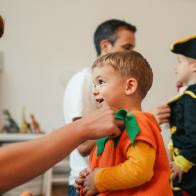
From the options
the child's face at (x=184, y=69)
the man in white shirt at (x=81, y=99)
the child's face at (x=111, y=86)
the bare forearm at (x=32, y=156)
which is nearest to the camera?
the bare forearm at (x=32, y=156)

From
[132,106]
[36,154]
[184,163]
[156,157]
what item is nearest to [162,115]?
[184,163]

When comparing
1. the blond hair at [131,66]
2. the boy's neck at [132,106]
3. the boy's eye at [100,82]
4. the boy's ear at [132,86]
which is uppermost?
the blond hair at [131,66]

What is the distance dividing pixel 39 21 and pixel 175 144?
91.6 inches

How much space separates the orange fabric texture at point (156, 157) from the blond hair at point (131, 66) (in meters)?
0.15

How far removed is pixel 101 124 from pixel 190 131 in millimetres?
982

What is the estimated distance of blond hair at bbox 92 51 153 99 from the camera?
1.19 metres

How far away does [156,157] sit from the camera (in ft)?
3.53

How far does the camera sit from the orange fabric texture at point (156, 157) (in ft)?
3.39

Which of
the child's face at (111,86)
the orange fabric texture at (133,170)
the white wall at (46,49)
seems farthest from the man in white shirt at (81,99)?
the white wall at (46,49)

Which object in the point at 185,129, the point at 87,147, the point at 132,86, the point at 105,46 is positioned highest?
the point at 105,46

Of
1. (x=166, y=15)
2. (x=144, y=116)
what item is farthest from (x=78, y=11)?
(x=144, y=116)

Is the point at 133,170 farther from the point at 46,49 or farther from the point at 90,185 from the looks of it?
the point at 46,49

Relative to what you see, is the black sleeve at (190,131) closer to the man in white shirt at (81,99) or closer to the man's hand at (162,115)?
the man's hand at (162,115)

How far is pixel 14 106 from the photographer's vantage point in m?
3.66
